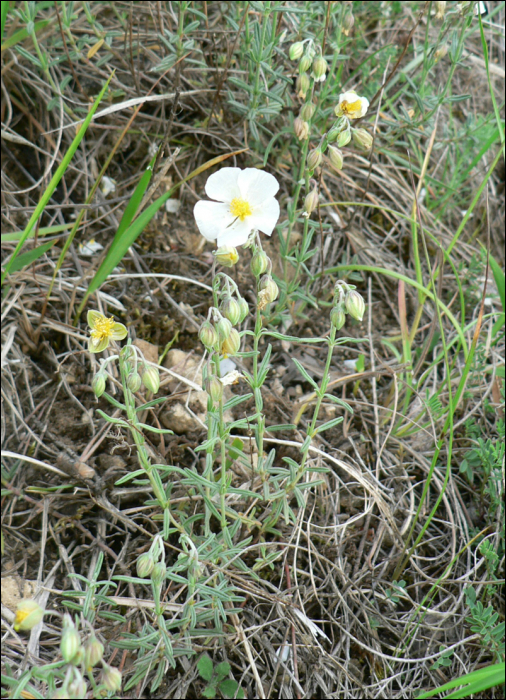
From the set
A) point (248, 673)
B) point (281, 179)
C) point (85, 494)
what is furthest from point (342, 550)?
point (281, 179)

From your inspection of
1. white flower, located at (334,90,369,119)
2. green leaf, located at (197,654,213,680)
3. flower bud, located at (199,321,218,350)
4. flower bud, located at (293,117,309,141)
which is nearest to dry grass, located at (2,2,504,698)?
green leaf, located at (197,654,213,680)

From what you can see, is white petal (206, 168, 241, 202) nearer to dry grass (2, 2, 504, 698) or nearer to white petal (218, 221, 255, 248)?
white petal (218, 221, 255, 248)

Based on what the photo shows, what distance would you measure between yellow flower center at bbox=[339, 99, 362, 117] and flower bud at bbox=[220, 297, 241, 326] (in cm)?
91

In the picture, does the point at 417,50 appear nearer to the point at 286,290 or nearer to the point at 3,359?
the point at 286,290

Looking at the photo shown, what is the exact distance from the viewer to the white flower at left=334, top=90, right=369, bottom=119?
2.08 metres

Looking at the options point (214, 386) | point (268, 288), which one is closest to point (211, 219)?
point (268, 288)

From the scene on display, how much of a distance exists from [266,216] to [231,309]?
0.40 m

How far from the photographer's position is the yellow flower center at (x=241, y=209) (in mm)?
1969

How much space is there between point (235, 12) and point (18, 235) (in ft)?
5.48

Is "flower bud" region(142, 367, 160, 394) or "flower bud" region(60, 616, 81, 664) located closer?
"flower bud" region(60, 616, 81, 664)

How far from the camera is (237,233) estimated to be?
1875mm

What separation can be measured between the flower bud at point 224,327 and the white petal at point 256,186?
1.65 ft

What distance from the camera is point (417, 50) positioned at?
11.3ft

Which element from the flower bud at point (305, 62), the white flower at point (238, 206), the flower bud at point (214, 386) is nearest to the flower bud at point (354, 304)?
the white flower at point (238, 206)
